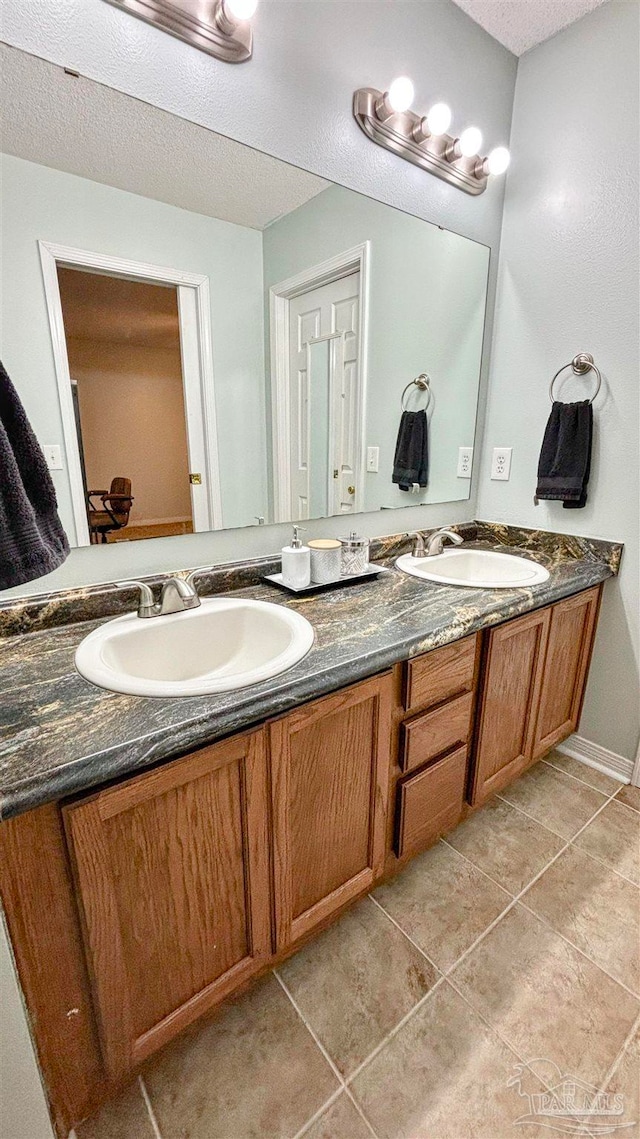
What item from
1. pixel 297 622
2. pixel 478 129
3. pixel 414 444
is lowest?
pixel 297 622

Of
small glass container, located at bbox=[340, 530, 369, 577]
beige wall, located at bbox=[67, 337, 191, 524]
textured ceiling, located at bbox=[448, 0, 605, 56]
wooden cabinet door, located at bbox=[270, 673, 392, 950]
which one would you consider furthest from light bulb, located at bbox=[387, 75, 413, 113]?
wooden cabinet door, located at bbox=[270, 673, 392, 950]

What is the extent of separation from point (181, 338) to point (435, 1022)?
1.65 meters

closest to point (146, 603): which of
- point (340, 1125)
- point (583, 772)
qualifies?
point (340, 1125)

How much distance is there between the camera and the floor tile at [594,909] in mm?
1171

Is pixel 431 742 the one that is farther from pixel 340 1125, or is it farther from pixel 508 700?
pixel 340 1125

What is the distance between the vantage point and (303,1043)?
100 cm

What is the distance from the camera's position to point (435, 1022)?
1032 mm

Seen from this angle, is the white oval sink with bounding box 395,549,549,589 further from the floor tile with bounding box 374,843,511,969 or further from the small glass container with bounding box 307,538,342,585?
the floor tile with bounding box 374,843,511,969

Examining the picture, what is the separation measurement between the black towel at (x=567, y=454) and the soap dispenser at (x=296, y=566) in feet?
3.20

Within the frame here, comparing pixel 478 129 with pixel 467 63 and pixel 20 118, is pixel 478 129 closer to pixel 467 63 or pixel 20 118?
pixel 467 63

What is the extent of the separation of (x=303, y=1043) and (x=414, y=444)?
166 centimetres

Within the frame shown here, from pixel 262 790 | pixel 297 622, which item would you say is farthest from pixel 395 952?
pixel 297 622

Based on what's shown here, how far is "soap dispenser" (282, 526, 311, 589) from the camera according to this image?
1.28m

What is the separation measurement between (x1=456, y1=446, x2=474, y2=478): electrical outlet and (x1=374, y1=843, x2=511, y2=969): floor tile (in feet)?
4.43
